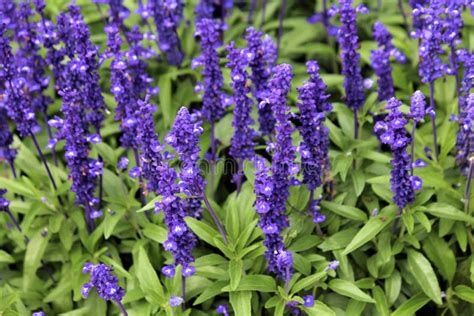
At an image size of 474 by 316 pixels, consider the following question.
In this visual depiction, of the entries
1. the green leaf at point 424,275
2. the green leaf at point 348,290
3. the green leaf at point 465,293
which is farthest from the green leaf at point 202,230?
the green leaf at point 465,293

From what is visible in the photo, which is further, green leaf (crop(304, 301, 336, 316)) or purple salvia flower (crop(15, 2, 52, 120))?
purple salvia flower (crop(15, 2, 52, 120))

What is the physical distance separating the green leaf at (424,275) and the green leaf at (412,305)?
0.11 metres

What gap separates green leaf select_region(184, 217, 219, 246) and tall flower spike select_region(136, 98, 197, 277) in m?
0.29

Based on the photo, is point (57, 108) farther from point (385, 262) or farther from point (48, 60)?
point (385, 262)

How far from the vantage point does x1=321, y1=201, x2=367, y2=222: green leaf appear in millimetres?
6352

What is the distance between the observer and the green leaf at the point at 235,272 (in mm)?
5625

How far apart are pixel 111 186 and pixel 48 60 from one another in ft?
4.94

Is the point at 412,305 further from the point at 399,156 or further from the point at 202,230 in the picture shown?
the point at 202,230

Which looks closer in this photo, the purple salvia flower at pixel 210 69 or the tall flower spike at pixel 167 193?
the tall flower spike at pixel 167 193

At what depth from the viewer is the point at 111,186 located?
7.02m

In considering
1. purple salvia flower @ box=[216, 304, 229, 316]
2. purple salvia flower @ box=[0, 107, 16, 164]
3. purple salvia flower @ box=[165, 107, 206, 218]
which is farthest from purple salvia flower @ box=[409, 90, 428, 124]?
purple salvia flower @ box=[0, 107, 16, 164]

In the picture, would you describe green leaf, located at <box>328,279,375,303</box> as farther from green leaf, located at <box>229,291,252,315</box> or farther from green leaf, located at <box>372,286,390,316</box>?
green leaf, located at <box>229,291,252,315</box>

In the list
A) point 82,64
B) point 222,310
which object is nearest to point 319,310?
point 222,310

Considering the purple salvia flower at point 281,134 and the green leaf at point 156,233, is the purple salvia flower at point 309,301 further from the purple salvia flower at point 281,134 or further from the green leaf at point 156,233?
the green leaf at point 156,233
